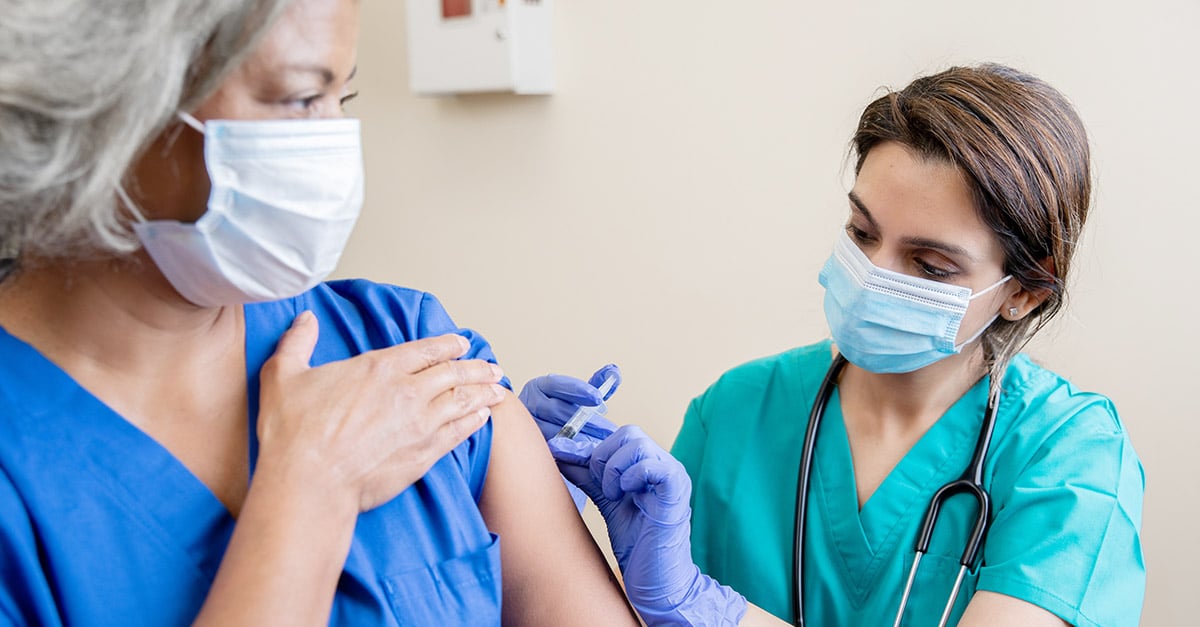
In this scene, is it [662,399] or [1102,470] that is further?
[662,399]

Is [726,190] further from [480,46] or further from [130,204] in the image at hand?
[130,204]

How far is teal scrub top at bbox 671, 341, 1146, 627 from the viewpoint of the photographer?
1309 millimetres

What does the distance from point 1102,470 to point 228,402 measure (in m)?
1.10

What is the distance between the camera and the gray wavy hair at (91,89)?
73cm

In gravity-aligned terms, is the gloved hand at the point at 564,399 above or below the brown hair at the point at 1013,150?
below

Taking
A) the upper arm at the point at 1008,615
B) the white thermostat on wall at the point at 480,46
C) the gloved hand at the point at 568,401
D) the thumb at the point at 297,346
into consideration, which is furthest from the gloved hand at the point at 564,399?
the white thermostat on wall at the point at 480,46

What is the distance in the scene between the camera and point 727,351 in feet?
6.75

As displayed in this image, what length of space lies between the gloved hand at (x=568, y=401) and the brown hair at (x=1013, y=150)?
0.53 metres

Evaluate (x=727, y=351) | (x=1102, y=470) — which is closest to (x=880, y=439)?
(x=1102, y=470)

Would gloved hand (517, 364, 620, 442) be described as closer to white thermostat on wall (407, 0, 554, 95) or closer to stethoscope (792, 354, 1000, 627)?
stethoscope (792, 354, 1000, 627)

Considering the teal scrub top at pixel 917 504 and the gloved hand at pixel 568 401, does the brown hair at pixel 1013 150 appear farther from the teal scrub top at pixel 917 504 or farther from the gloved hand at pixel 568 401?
the gloved hand at pixel 568 401

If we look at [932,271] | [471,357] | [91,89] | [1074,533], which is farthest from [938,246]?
[91,89]

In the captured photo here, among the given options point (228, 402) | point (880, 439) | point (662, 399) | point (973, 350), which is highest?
point (228, 402)

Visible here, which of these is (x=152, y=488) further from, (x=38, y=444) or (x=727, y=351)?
(x=727, y=351)
